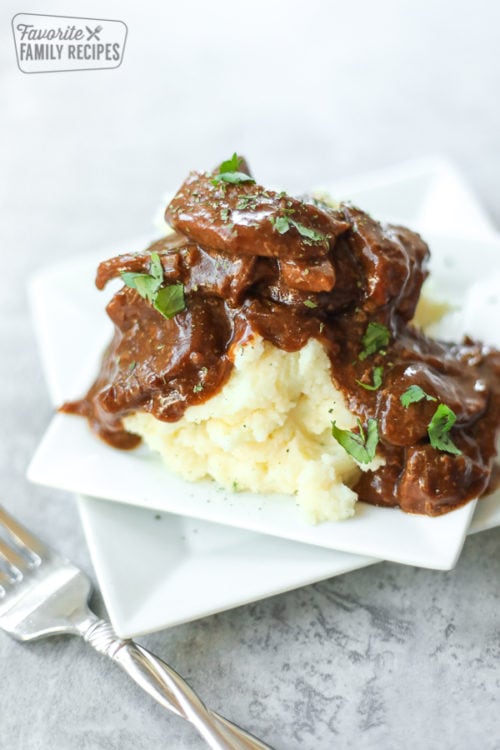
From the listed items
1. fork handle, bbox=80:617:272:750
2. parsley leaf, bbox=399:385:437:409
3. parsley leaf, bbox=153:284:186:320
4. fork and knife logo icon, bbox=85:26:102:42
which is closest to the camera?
fork handle, bbox=80:617:272:750

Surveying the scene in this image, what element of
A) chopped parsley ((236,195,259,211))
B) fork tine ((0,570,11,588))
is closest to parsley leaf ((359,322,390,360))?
chopped parsley ((236,195,259,211))

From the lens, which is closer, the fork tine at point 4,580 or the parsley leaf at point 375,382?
the parsley leaf at point 375,382

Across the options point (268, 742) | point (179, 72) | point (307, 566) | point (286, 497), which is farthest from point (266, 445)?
point (179, 72)

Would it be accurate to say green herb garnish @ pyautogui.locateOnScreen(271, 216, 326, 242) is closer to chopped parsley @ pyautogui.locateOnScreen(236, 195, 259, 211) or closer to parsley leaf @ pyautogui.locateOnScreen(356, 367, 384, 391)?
chopped parsley @ pyautogui.locateOnScreen(236, 195, 259, 211)

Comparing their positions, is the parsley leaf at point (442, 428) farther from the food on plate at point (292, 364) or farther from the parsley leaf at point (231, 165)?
the parsley leaf at point (231, 165)

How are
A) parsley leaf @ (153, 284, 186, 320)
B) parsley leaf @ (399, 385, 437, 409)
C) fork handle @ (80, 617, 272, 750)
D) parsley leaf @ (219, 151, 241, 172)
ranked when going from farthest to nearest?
parsley leaf @ (219, 151, 241, 172)
parsley leaf @ (153, 284, 186, 320)
parsley leaf @ (399, 385, 437, 409)
fork handle @ (80, 617, 272, 750)

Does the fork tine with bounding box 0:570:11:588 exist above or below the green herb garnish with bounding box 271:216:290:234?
below

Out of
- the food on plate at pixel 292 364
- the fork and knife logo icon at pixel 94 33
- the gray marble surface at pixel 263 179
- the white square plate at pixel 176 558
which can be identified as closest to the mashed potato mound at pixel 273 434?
the food on plate at pixel 292 364
